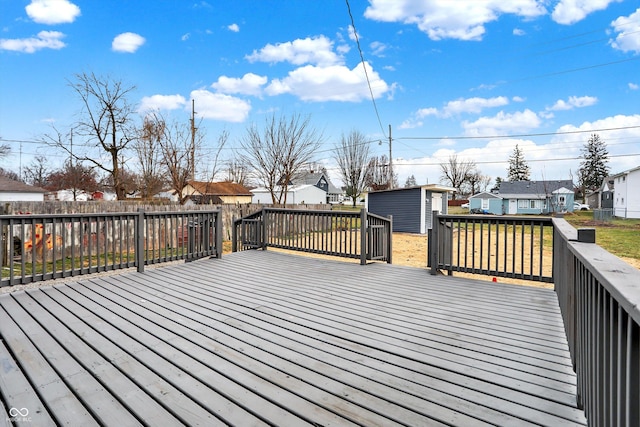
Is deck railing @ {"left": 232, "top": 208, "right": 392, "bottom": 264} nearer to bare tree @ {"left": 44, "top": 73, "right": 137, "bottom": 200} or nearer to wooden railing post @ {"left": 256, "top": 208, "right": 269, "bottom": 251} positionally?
wooden railing post @ {"left": 256, "top": 208, "right": 269, "bottom": 251}

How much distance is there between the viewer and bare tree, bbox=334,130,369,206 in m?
28.1

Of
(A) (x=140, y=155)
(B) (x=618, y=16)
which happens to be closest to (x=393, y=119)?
(B) (x=618, y=16)

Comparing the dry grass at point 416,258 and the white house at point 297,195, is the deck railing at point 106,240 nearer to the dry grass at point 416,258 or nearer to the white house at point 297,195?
the dry grass at point 416,258

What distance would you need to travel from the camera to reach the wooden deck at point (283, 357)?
1.77 meters

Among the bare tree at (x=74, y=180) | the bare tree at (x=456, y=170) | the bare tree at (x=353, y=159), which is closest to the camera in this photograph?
the bare tree at (x=74, y=180)

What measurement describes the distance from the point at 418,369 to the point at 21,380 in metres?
Answer: 2.29

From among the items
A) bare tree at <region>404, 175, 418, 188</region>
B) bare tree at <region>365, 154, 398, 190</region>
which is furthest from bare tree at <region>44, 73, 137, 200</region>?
bare tree at <region>404, 175, 418, 188</region>

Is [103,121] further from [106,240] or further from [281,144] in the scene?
[106,240]

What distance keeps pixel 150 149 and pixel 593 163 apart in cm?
5317

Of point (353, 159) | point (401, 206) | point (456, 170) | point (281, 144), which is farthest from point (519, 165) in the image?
point (281, 144)

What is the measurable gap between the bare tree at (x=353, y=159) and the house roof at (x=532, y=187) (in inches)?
800

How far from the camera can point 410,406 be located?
1814 mm

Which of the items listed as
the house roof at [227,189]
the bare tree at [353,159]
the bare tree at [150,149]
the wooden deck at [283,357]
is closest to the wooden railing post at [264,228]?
the wooden deck at [283,357]

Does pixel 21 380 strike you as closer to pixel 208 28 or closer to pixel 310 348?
pixel 310 348
